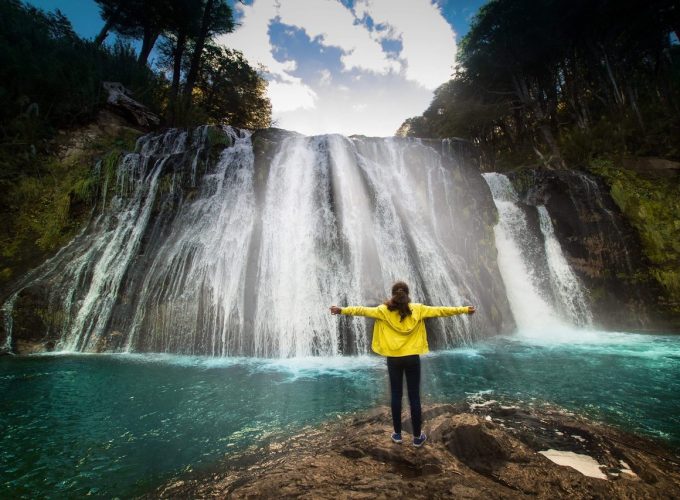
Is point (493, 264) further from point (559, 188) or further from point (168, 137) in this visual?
point (168, 137)

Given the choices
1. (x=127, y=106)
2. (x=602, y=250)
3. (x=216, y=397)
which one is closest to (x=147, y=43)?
(x=127, y=106)

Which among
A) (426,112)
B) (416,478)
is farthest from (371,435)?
(426,112)

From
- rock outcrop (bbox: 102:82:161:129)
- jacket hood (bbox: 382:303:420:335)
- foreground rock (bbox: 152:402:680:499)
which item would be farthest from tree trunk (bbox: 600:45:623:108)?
rock outcrop (bbox: 102:82:161:129)

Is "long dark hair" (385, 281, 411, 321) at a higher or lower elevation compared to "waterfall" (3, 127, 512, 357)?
lower

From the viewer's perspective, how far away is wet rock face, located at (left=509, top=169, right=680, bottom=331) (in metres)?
11.0

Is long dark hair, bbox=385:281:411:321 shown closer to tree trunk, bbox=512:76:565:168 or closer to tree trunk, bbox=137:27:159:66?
tree trunk, bbox=512:76:565:168

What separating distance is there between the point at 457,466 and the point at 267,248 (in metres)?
8.44

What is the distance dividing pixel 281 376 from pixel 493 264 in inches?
362

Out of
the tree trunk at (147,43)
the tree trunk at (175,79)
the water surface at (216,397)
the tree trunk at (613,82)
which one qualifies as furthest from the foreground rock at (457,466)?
the tree trunk at (147,43)

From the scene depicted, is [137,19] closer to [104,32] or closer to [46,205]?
[104,32]

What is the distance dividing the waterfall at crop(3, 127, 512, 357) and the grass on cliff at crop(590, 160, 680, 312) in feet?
17.3

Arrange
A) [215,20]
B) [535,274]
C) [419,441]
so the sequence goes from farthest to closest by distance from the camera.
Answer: [215,20]
[535,274]
[419,441]

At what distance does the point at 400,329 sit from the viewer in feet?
10.3

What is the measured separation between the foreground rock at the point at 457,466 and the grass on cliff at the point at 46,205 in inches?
440
